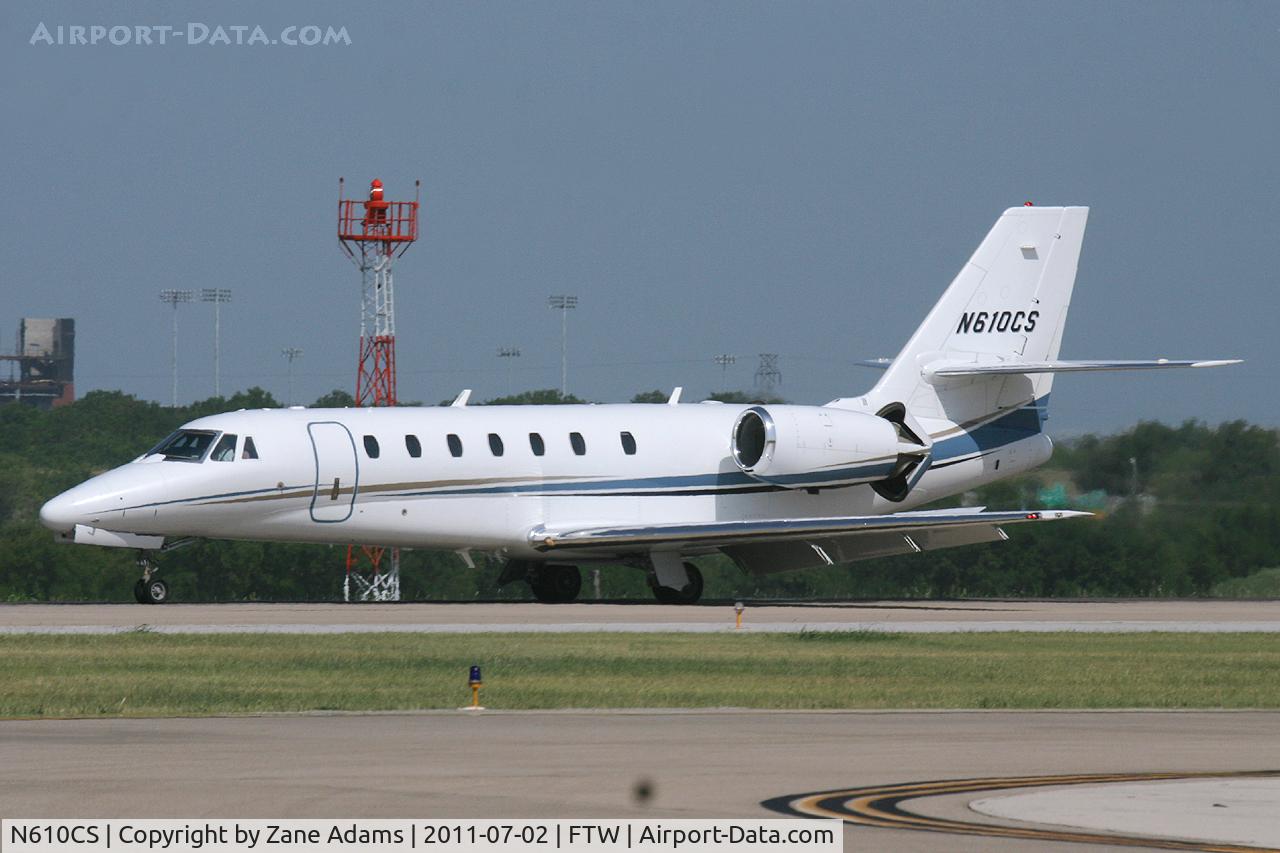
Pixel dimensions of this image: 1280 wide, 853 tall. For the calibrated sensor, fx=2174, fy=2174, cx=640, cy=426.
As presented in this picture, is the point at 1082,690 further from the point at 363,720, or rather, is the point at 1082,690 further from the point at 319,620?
the point at 319,620

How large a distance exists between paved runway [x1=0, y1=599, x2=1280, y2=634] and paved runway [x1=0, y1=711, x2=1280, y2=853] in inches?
476

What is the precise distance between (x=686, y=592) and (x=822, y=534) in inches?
140

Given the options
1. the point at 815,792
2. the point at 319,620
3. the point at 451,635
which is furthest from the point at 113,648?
the point at 815,792

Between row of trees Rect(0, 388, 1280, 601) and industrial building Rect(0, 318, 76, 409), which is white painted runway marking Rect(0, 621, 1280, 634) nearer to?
row of trees Rect(0, 388, 1280, 601)

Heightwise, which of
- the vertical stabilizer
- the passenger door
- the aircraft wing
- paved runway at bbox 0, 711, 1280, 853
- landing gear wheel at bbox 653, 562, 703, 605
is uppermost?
the vertical stabilizer

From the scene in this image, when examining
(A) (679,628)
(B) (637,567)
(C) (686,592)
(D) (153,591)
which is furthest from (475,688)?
(B) (637,567)

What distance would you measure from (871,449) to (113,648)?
17.0 m

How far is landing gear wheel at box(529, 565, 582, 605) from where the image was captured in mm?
40531

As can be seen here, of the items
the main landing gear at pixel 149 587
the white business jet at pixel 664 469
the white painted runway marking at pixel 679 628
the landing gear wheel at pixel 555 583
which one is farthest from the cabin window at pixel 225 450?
the landing gear wheel at pixel 555 583

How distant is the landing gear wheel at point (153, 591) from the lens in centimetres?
3700

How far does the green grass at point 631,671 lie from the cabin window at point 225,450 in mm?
7021

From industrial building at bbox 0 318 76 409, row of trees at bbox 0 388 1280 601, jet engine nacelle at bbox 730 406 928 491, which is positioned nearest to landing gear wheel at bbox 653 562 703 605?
jet engine nacelle at bbox 730 406 928 491

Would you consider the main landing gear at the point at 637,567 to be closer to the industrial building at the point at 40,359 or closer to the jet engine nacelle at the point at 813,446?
the jet engine nacelle at the point at 813,446

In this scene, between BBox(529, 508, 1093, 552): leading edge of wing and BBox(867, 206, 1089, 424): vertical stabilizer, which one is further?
BBox(867, 206, 1089, 424): vertical stabilizer
